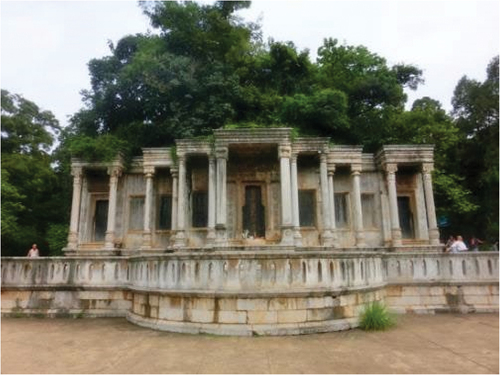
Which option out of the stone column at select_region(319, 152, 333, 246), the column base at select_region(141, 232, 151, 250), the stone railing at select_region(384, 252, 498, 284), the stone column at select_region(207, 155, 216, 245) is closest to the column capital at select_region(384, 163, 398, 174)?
the stone column at select_region(319, 152, 333, 246)

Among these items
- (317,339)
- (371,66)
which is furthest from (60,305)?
(371,66)

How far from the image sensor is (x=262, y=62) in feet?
74.3

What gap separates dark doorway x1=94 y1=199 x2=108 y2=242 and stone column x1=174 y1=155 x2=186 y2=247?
4.67m

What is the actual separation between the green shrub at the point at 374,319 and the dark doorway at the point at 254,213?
1007cm

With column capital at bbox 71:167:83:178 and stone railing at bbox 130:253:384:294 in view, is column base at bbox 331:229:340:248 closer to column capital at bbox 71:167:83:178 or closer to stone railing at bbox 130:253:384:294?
stone railing at bbox 130:253:384:294

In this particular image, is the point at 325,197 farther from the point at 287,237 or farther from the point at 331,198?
the point at 287,237

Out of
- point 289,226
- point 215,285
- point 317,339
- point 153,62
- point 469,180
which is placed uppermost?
point 153,62

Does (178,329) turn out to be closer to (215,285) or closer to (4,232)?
(215,285)

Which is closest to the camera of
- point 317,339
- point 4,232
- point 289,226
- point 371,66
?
point 317,339

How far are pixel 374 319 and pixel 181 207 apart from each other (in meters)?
11.3

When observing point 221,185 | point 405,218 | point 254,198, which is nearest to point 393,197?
point 405,218

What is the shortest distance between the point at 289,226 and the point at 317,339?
8.21 m

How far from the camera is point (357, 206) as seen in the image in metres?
18.1

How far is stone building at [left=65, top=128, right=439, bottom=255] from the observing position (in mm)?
17463
